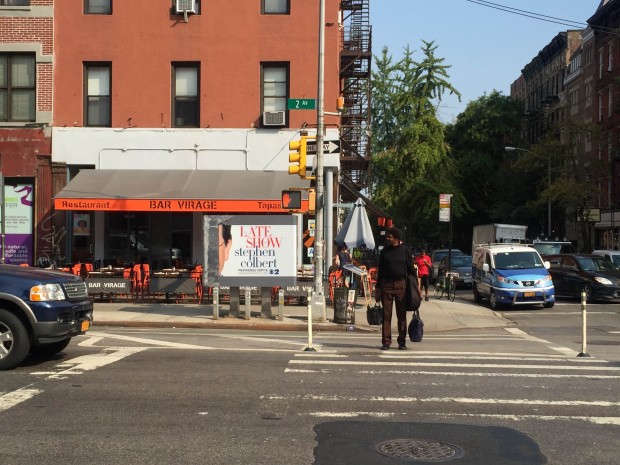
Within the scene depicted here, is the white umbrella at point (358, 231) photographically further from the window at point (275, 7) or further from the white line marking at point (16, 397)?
the white line marking at point (16, 397)

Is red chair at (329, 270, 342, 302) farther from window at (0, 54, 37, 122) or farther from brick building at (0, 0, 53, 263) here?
window at (0, 54, 37, 122)

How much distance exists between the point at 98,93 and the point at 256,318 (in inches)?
425

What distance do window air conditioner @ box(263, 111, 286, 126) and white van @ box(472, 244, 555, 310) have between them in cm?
777

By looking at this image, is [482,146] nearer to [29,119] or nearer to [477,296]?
[477,296]

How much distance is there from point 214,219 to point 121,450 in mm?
11391

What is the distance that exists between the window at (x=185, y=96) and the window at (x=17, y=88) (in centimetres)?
445

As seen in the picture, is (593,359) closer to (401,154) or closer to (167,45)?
(167,45)

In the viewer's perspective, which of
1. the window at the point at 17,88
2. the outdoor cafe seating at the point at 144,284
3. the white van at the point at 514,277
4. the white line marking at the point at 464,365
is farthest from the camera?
the window at the point at 17,88

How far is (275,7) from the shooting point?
76.2ft

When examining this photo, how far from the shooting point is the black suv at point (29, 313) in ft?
29.8

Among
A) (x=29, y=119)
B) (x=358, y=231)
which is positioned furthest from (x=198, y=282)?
(x=29, y=119)

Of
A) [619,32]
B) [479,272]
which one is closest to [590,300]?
[479,272]

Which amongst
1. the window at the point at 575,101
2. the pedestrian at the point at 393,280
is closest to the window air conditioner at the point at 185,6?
the pedestrian at the point at 393,280

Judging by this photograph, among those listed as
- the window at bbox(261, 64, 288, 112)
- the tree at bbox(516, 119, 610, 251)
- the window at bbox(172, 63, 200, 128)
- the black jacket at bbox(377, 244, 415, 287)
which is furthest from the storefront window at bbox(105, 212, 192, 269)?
the tree at bbox(516, 119, 610, 251)
